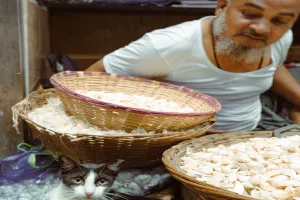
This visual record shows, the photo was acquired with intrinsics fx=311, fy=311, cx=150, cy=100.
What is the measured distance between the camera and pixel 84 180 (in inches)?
32.5

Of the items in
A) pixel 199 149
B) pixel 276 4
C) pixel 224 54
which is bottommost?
pixel 199 149

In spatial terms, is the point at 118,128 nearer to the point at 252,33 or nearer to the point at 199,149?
the point at 199,149

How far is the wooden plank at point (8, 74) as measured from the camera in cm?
114

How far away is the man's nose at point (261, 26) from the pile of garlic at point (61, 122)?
503 mm

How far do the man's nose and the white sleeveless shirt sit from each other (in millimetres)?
228

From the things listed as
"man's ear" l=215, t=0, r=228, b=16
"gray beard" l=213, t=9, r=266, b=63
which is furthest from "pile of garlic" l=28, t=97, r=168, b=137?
"man's ear" l=215, t=0, r=228, b=16

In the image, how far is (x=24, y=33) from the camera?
1238 millimetres

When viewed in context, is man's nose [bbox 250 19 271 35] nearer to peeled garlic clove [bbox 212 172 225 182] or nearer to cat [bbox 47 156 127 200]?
peeled garlic clove [bbox 212 172 225 182]

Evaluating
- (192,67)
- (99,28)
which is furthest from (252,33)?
(99,28)

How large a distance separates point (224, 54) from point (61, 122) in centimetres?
70

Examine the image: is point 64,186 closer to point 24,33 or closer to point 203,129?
point 203,129

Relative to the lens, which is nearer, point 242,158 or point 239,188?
point 239,188

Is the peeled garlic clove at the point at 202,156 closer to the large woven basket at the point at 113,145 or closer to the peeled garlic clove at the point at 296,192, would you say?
the large woven basket at the point at 113,145

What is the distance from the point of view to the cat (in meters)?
0.82
